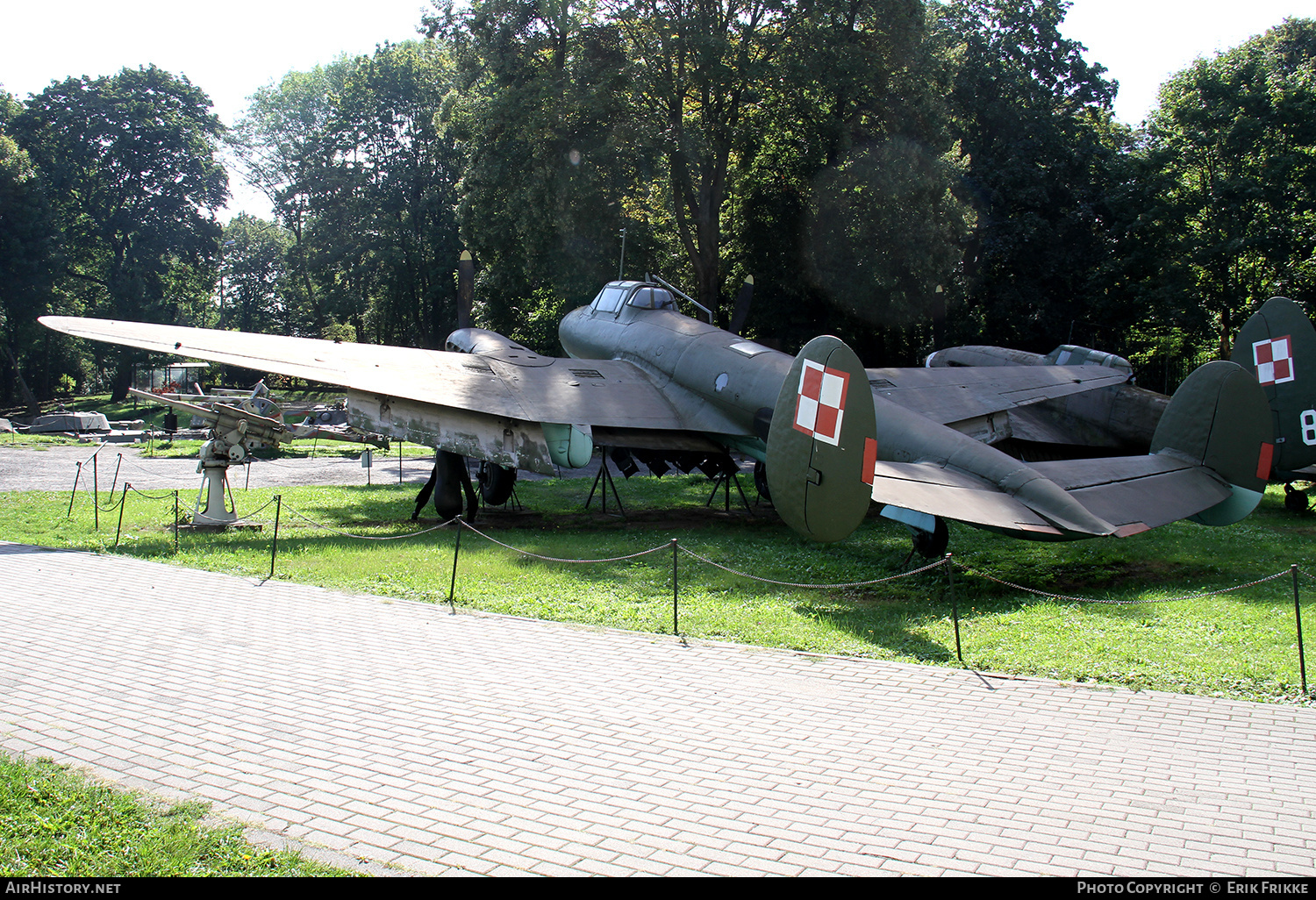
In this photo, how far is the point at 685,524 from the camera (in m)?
17.0

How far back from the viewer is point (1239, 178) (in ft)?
95.3

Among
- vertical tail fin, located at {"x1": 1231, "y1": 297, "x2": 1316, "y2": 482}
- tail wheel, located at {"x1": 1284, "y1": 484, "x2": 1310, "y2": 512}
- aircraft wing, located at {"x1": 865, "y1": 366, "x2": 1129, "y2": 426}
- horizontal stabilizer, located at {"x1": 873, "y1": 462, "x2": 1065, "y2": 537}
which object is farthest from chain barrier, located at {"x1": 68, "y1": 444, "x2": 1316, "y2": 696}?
tail wheel, located at {"x1": 1284, "y1": 484, "x2": 1310, "y2": 512}

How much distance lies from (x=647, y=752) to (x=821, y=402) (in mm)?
4636

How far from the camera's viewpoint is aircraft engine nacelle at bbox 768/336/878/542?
29.9 feet

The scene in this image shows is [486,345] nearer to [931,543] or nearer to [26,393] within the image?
[931,543]

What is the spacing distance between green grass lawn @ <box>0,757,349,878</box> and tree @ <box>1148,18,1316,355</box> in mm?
33452

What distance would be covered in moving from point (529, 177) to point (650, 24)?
6.03m

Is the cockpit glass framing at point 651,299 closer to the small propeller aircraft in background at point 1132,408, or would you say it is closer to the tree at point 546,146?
the small propeller aircraft in background at point 1132,408

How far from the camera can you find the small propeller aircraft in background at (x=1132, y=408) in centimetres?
1429

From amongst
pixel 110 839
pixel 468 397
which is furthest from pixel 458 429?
pixel 110 839

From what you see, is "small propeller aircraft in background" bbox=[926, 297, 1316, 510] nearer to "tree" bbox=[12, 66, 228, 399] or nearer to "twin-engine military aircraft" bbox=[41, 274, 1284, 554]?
"twin-engine military aircraft" bbox=[41, 274, 1284, 554]

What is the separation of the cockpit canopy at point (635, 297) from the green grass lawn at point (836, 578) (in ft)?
15.6

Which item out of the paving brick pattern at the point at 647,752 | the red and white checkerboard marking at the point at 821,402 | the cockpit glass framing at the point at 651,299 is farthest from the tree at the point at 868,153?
the paving brick pattern at the point at 647,752

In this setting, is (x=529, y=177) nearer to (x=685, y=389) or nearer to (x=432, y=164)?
(x=685, y=389)
